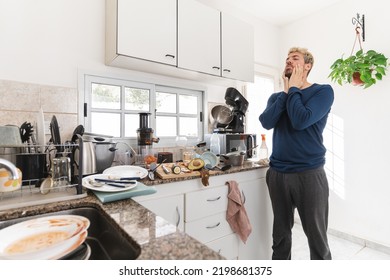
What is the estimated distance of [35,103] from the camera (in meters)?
1.38

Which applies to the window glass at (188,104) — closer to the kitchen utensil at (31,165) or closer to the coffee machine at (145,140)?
the coffee machine at (145,140)

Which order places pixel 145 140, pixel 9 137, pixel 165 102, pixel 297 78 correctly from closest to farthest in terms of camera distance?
pixel 9 137 → pixel 297 78 → pixel 145 140 → pixel 165 102

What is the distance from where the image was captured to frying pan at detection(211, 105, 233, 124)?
2068mm

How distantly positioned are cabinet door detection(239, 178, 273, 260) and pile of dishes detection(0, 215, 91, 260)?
1222 millimetres

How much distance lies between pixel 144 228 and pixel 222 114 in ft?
5.49

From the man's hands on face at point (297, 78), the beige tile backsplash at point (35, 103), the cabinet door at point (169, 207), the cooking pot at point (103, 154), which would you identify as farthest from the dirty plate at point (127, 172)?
the man's hands on face at point (297, 78)

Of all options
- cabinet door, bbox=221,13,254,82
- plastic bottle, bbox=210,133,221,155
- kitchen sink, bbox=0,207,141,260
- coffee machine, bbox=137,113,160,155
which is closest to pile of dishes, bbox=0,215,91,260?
kitchen sink, bbox=0,207,141,260

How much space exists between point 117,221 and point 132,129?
1256mm

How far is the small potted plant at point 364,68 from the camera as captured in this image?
1882 mm

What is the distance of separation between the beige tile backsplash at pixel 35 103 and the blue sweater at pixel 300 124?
1384 mm

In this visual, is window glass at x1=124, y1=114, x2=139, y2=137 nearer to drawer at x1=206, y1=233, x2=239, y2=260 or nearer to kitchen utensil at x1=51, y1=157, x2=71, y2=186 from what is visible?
kitchen utensil at x1=51, y1=157, x2=71, y2=186

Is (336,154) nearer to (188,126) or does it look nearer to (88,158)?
(188,126)

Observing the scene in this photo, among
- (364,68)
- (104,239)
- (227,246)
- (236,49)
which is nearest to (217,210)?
(227,246)

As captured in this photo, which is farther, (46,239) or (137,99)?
(137,99)
